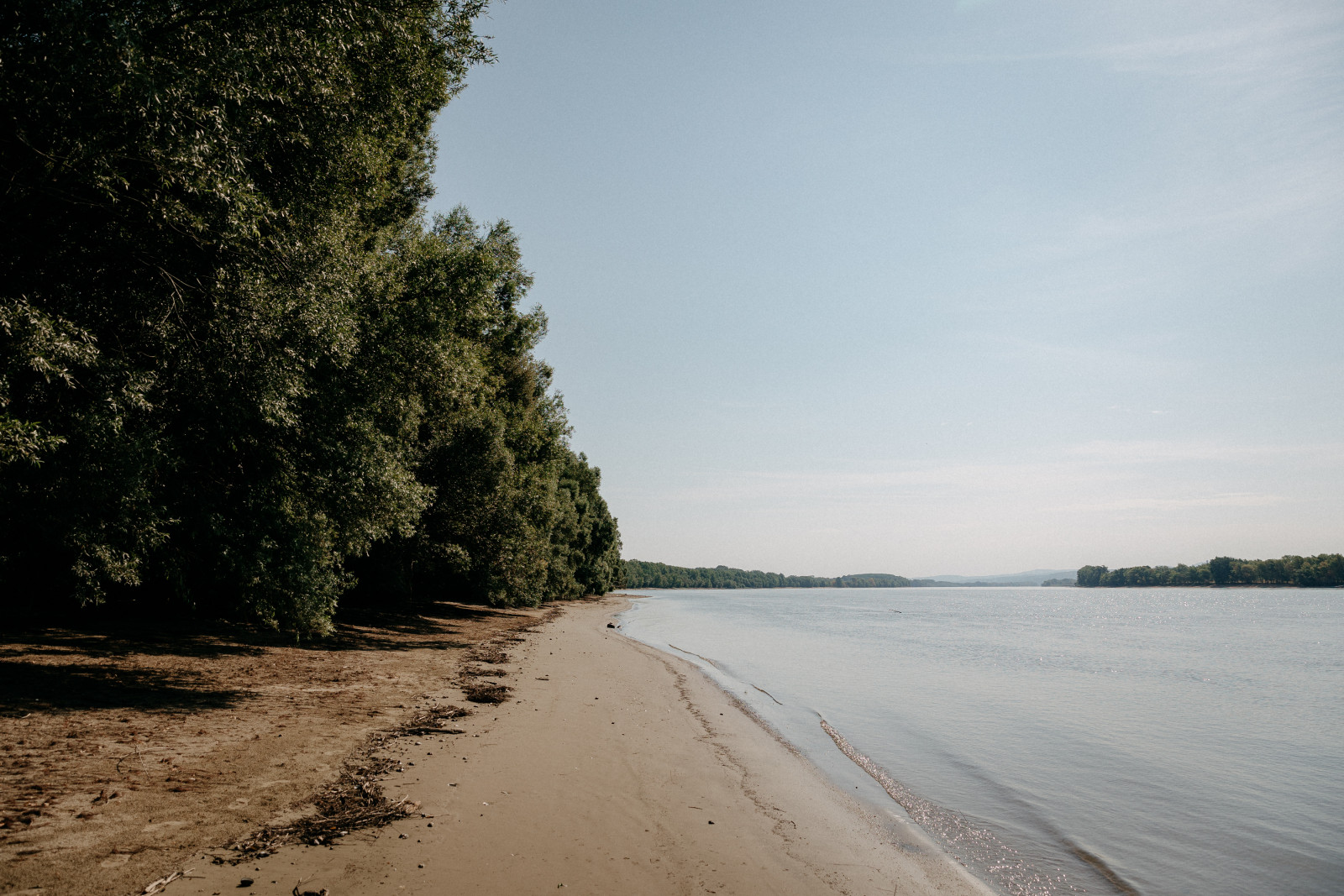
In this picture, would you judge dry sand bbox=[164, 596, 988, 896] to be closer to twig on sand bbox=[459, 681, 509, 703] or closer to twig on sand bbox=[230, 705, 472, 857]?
twig on sand bbox=[230, 705, 472, 857]

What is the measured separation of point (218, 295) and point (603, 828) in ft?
33.2

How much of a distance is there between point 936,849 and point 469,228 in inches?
932

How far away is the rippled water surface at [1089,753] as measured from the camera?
8.59 metres

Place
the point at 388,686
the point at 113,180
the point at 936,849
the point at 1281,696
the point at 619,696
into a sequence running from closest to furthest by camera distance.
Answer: the point at 936,849 < the point at 113,180 < the point at 388,686 < the point at 619,696 < the point at 1281,696

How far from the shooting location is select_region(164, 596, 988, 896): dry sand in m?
5.46

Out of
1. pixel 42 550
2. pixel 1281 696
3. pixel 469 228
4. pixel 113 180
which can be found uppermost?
pixel 469 228

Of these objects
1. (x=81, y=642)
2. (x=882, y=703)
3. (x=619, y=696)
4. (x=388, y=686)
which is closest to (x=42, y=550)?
(x=81, y=642)

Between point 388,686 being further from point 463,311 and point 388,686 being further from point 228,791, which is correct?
point 463,311

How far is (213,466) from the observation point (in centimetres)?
1253

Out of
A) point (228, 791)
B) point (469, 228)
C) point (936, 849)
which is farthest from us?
point (469, 228)

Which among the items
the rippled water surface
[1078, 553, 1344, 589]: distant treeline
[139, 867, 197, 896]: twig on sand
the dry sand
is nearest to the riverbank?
[139, 867, 197, 896]: twig on sand

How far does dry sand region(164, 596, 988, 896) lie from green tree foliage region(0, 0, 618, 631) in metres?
5.59

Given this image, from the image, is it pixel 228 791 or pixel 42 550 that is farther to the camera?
pixel 42 550

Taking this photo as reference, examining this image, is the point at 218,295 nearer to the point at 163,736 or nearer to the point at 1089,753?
the point at 163,736
